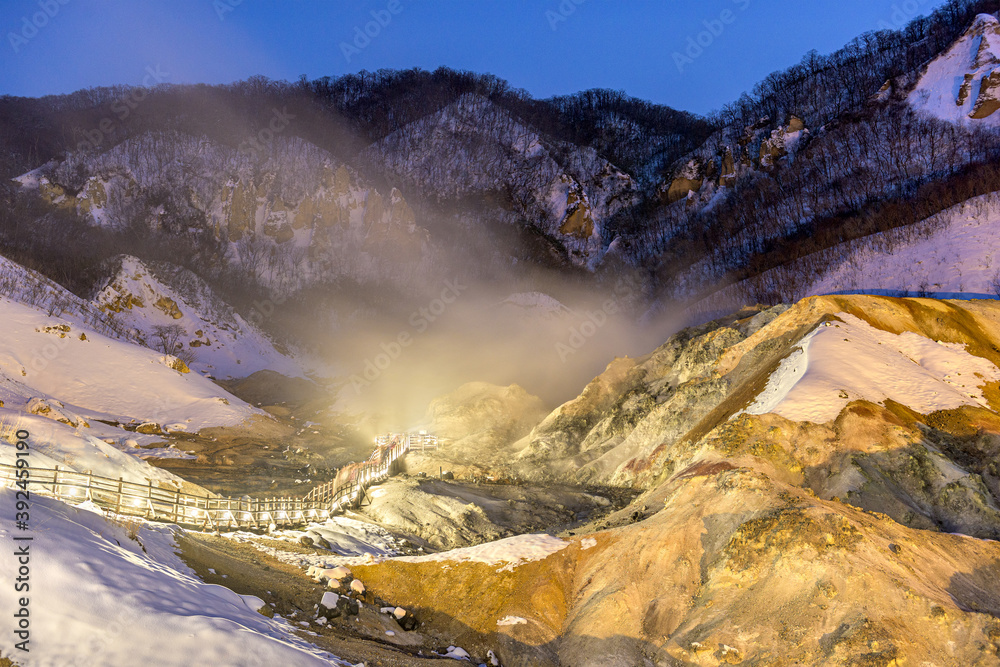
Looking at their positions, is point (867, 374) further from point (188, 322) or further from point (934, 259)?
point (188, 322)

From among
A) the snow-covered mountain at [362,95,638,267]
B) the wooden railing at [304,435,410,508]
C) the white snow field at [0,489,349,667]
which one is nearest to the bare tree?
the wooden railing at [304,435,410,508]

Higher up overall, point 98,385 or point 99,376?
point 99,376

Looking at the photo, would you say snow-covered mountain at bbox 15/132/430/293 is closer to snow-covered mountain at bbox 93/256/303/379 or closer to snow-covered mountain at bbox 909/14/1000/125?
snow-covered mountain at bbox 93/256/303/379

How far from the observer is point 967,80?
3051 inches

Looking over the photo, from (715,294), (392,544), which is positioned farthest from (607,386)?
(715,294)

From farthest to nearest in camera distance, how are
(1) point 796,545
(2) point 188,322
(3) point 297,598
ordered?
(2) point 188,322, (3) point 297,598, (1) point 796,545

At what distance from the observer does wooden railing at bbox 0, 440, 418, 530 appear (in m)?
14.9

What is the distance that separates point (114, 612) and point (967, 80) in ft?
326

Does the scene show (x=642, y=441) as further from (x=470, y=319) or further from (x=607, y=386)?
(x=470, y=319)

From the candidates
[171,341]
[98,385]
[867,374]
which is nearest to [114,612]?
[867,374]

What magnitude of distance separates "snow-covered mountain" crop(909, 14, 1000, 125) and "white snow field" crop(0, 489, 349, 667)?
91737 mm

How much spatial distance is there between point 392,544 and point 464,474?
12.3 metres

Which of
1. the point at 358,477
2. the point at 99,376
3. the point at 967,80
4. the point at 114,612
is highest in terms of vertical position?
the point at 967,80

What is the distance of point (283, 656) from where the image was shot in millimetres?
10516
